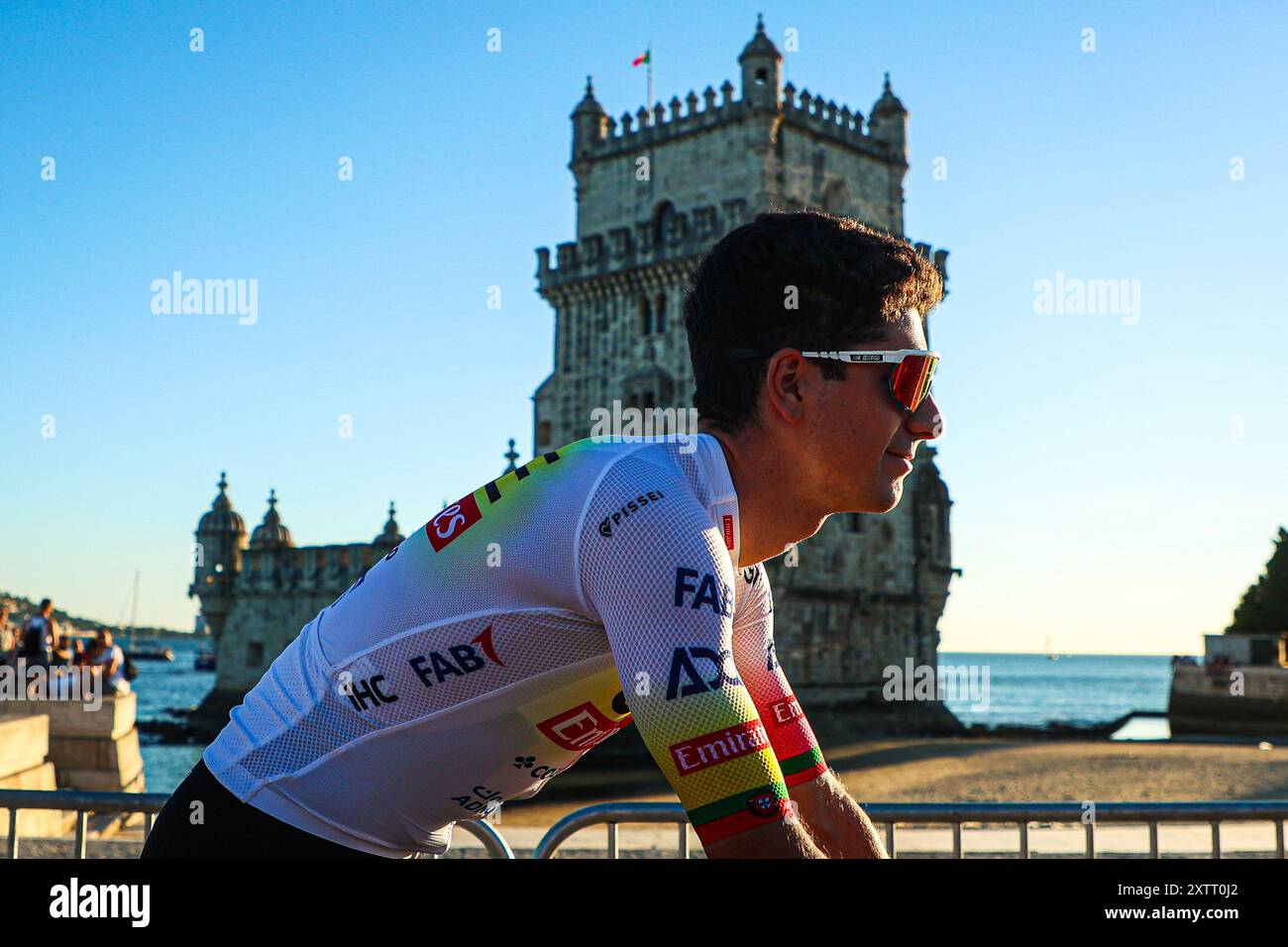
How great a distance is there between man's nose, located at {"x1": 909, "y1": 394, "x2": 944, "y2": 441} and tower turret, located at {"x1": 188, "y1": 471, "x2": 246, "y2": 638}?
48.4 m

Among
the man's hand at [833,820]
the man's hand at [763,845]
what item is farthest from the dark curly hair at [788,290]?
the man's hand at [833,820]

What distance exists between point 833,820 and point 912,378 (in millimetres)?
856

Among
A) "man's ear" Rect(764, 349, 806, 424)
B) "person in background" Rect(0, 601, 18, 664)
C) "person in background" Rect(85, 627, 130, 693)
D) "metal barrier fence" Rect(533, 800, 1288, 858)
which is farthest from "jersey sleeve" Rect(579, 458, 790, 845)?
"person in background" Rect(0, 601, 18, 664)

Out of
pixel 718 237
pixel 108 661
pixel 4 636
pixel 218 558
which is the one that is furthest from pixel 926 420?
pixel 218 558

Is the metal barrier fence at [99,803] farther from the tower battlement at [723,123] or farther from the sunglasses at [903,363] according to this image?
the tower battlement at [723,123]

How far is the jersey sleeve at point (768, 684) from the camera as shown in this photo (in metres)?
2.20

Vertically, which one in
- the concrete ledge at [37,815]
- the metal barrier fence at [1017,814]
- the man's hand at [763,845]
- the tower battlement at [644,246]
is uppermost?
the tower battlement at [644,246]

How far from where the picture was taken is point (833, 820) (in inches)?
87.4

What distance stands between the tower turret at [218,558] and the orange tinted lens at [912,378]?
48.4 metres

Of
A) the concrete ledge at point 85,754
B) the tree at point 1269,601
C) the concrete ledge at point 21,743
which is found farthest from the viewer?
the tree at point 1269,601

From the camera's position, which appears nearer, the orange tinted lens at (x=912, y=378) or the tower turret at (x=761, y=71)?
the orange tinted lens at (x=912, y=378)

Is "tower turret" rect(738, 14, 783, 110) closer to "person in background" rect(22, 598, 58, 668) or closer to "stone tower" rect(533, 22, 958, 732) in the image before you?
"stone tower" rect(533, 22, 958, 732)

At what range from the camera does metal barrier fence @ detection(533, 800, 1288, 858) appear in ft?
11.7

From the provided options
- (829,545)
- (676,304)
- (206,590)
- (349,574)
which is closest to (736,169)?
(676,304)
